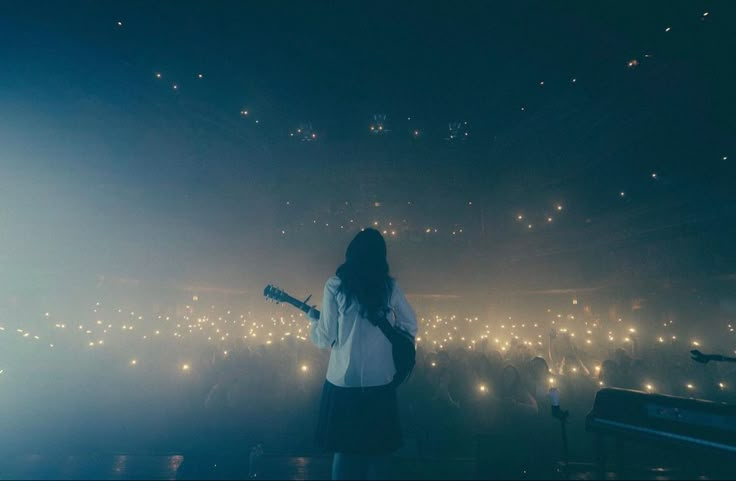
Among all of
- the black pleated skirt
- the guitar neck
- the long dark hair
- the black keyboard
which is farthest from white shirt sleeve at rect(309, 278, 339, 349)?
the black keyboard

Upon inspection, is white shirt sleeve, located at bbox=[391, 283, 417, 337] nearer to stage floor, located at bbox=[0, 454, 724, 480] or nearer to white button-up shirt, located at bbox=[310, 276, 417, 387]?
white button-up shirt, located at bbox=[310, 276, 417, 387]

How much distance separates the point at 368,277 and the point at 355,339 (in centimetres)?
55

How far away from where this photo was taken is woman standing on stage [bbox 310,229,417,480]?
222 cm

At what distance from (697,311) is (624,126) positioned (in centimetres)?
736

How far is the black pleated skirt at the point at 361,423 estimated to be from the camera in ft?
7.30

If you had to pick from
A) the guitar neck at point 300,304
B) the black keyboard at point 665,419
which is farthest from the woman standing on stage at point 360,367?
the black keyboard at point 665,419

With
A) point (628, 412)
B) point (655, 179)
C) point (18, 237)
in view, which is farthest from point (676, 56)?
point (18, 237)

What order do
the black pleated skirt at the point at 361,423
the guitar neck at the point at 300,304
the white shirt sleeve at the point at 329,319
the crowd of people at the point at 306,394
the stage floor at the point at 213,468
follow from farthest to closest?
the crowd of people at the point at 306,394 < the guitar neck at the point at 300,304 < the stage floor at the point at 213,468 < the white shirt sleeve at the point at 329,319 < the black pleated skirt at the point at 361,423

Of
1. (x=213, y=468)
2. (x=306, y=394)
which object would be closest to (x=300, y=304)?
(x=213, y=468)

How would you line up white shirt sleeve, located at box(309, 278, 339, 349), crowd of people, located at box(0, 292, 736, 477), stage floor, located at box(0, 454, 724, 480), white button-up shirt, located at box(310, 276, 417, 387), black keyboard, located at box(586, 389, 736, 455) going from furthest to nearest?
1. crowd of people, located at box(0, 292, 736, 477)
2. stage floor, located at box(0, 454, 724, 480)
3. black keyboard, located at box(586, 389, 736, 455)
4. white shirt sleeve, located at box(309, 278, 339, 349)
5. white button-up shirt, located at box(310, 276, 417, 387)

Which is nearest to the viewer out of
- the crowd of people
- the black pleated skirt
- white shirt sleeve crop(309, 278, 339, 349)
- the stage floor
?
the black pleated skirt

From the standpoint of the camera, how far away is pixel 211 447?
14.8ft

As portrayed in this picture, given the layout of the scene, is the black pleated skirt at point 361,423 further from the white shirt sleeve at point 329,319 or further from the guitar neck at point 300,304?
the guitar neck at point 300,304

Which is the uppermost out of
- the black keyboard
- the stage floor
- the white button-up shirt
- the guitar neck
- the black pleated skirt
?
the guitar neck
